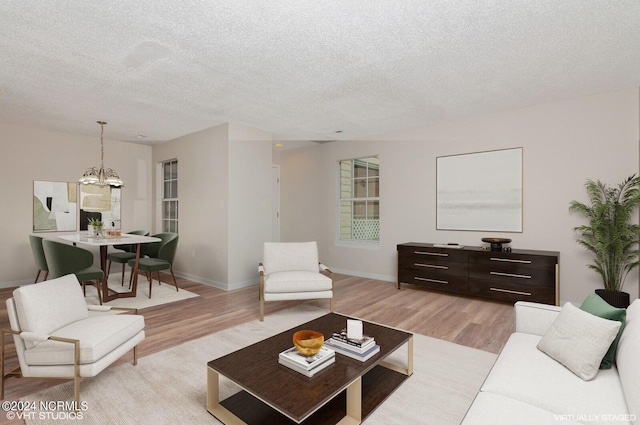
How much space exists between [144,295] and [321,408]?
3742 mm

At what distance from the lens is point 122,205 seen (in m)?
6.65

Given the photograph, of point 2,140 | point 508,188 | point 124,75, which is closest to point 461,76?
point 508,188

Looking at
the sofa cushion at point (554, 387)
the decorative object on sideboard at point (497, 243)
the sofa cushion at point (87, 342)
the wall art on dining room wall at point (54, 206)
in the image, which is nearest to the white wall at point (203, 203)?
the wall art on dining room wall at point (54, 206)

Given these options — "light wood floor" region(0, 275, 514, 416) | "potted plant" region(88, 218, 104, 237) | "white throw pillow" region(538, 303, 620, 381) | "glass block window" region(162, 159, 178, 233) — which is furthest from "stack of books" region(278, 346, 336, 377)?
"glass block window" region(162, 159, 178, 233)

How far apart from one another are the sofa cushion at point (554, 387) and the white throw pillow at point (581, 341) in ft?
0.15

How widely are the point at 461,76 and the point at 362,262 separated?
3.82m

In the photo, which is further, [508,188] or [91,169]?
[91,169]

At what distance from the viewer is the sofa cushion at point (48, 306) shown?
211 cm

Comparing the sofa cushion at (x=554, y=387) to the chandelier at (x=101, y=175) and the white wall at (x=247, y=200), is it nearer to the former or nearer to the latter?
the white wall at (x=247, y=200)

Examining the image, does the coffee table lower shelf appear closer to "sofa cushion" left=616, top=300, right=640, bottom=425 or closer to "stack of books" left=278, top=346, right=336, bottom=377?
"stack of books" left=278, top=346, right=336, bottom=377

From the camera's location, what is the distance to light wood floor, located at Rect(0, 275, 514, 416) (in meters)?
3.08

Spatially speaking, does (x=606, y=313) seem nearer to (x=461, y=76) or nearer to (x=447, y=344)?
(x=447, y=344)

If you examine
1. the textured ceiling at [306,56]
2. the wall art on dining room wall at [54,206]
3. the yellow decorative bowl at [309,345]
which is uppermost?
the textured ceiling at [306,56]

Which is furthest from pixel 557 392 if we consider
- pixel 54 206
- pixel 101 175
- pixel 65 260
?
pixel 54 206
